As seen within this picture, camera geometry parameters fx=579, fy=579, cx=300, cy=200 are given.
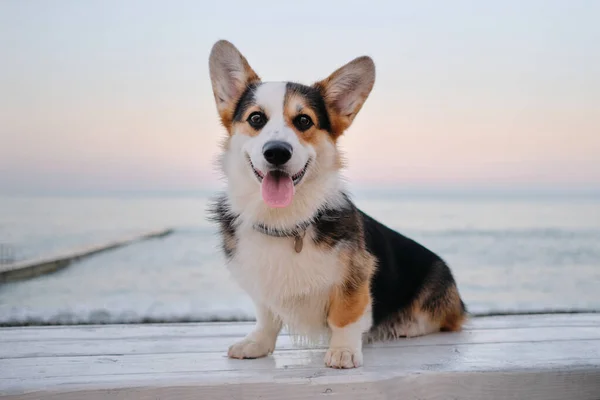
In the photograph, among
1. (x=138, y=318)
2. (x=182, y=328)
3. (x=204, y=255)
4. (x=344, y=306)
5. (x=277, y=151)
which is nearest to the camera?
(x=277, y=151)

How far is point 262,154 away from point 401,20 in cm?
242

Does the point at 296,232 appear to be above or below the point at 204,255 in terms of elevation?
above

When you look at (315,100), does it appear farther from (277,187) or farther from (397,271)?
(397,271)

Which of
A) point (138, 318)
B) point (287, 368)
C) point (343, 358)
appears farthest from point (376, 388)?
point (138, 318)

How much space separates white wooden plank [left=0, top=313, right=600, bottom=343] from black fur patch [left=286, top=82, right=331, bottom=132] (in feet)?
2.81

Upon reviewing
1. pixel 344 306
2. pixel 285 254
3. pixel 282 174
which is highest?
pixel 282 174

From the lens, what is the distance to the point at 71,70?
3.58 m

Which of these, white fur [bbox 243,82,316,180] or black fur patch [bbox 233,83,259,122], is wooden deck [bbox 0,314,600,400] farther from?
black fur patch [bbox 233,83,259,122]

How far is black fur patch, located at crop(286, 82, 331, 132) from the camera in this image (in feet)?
5.73

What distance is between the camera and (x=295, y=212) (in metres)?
1.72

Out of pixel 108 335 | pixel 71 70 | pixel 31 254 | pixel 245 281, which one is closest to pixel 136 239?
pixel 31 254

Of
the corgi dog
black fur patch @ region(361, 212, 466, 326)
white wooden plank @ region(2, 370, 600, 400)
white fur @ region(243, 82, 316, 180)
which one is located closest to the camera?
white wooden plank @ region(2, 370, 600, 400)

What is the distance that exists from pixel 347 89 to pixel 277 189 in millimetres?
463

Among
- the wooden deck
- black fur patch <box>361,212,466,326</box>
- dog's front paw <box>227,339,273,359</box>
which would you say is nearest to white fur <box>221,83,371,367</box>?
dog's front paw <box>227,339,273,359</box>
